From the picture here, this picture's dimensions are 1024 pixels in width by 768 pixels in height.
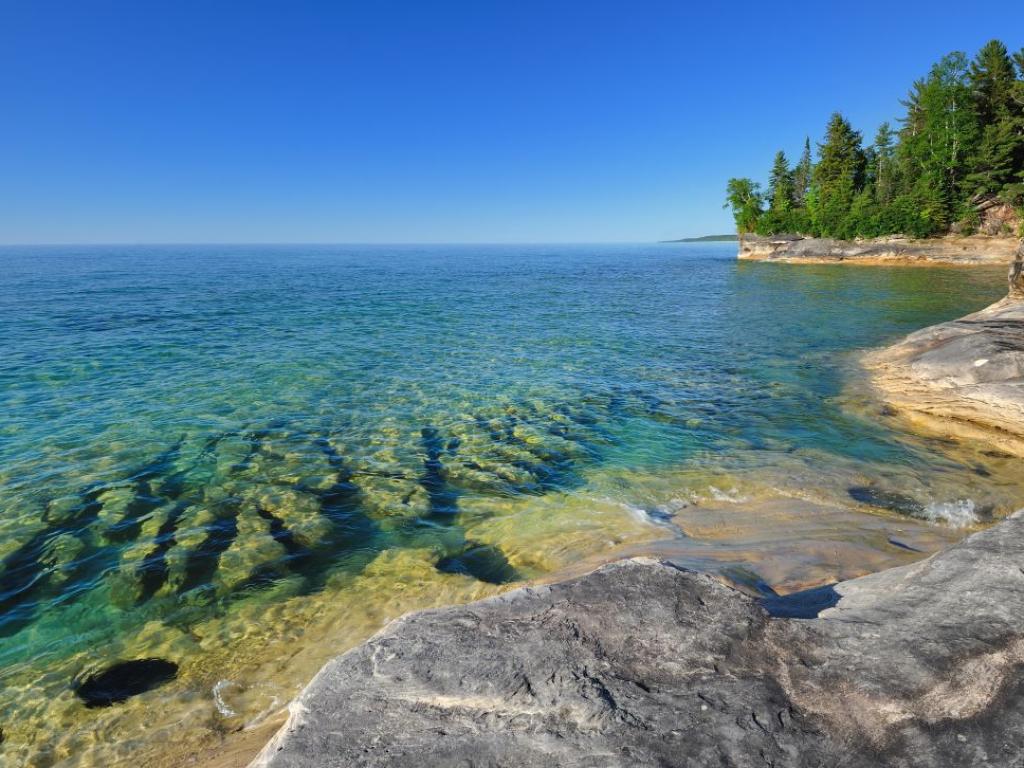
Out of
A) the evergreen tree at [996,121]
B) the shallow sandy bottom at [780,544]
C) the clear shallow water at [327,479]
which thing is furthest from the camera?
the evergreen tree at [996,121]

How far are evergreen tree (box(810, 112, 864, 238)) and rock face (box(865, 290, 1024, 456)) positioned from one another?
3143 inches

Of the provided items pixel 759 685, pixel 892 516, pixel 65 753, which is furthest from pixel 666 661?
pixel 892 516

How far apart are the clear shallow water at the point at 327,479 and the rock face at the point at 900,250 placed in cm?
5035

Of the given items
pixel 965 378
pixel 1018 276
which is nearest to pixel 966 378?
pixel 965 378

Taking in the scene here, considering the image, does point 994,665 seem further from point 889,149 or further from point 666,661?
point 889,149

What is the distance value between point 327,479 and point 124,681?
5288 mm

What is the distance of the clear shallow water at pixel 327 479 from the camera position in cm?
667

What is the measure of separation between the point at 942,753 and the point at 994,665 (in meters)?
1.01

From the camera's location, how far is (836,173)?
309 feet

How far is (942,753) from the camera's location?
310cm

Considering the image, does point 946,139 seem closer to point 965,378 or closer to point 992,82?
point 992,82

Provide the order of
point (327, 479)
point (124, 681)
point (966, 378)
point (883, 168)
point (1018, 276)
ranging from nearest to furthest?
1. point (124, 681)
2. point (327, 479)
3. point (966, 378)
4. point (1018, 276)
5. point (883, 168)

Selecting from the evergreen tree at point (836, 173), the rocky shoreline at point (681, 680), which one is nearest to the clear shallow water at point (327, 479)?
the rocky shoreline at point (681, 680)

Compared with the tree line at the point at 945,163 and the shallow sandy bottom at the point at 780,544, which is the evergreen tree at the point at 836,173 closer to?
the tree line at the point at 945,163
